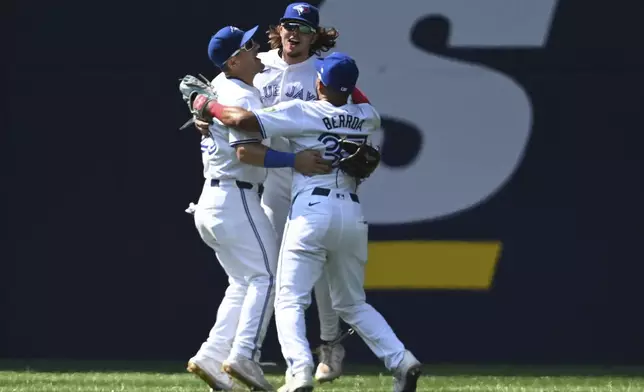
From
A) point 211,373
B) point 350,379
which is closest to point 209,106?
point 211,373

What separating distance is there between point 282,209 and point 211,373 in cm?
94

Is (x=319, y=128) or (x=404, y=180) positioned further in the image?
(x=404, y=180)

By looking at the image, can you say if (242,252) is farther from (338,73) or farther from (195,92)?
(338,73)

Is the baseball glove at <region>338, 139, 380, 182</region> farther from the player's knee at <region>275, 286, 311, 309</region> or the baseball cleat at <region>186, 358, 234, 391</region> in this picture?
the baseball cleat at <region>186, 358, 234, 391</region>

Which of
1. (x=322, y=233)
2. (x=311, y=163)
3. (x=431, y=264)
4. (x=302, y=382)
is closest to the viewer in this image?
(x=302, y=382)

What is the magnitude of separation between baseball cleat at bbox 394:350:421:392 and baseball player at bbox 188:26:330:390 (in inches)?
25.8

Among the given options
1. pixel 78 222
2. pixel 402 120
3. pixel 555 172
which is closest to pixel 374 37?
pixel 402 120

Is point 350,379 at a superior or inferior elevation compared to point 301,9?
inferior

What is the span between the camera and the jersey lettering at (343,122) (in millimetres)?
6379

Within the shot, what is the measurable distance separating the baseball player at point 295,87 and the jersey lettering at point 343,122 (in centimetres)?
74

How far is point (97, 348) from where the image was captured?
8.57 meters

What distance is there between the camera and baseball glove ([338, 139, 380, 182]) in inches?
251

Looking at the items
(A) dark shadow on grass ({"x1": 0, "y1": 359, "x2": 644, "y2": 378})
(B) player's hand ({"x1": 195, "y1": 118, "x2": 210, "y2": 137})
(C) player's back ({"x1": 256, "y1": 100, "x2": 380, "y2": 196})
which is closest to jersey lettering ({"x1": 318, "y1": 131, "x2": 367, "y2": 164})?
(C) player's back ({"x1": 256, "y1": 100, "x2": 380, "y2": 196})

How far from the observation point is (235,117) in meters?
6.46
